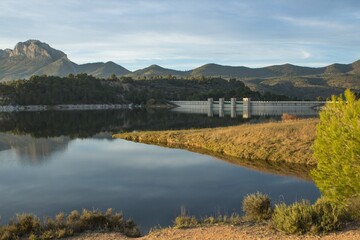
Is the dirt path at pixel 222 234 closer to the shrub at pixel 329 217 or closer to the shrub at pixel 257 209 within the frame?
the shrub at pixel 329 217

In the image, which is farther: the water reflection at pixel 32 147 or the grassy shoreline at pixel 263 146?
the water reflection at pixel 32 147

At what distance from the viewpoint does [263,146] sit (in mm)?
42750

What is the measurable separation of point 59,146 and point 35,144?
4054 mm

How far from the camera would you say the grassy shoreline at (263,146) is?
37000mm

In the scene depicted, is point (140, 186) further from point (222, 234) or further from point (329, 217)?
point (329, 217)

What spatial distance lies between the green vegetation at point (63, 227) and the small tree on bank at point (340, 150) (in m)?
8.45

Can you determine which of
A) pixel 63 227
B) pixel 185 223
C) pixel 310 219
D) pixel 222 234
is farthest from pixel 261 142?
pixel 63 227

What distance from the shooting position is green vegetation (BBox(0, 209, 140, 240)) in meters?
15.5

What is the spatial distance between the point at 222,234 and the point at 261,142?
1210 inches

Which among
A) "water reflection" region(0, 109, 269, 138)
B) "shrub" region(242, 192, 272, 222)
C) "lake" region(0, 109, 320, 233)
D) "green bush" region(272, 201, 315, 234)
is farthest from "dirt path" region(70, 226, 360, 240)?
"water reflection" region(0, 109, 269, 138)

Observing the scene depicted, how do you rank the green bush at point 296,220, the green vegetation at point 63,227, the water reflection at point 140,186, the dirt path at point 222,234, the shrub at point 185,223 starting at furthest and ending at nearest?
the water reflection at point 140,186 < the shrub at point 185,223 < the green vegetation at point 63,227 < the green bush at point 296,220 < the dirt path at point 222,234

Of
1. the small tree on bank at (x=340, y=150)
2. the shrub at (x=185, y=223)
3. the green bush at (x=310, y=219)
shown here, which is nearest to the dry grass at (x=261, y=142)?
the small tree on bank at (x=340, y=150)

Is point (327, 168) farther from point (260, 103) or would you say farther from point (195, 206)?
point (260, 103)

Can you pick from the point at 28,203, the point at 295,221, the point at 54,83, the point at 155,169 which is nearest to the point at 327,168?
the point at 295,221
